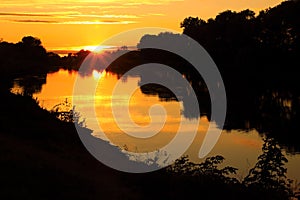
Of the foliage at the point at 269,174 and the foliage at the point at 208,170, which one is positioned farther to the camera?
the foliage at the point at 208,170

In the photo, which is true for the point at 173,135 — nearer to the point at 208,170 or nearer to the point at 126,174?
the point at 208,170

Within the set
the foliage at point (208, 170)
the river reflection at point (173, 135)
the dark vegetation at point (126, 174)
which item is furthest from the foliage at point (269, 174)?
the river reflection at point (173, 135)

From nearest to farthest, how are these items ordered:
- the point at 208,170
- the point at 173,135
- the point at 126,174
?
1. the point at 126,174
2. the point at 208,170
3. the point at 173,135

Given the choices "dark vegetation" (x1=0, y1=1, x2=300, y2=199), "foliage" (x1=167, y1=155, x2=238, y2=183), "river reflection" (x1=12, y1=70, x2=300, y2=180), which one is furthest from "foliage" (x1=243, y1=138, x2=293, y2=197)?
"river reflection" (x1=12, y1=70, x2=300, y2=180)

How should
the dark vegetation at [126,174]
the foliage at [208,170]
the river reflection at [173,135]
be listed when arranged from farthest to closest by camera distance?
1. the river reflection at [173,135]
2. the foliage at [208,170]
3. the dark vegetation at [126,174]

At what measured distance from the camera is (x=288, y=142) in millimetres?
26031

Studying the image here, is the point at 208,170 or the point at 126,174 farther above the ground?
the point at 208,170

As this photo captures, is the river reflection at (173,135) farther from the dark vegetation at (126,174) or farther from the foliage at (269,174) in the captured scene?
the foliage at (269,174)

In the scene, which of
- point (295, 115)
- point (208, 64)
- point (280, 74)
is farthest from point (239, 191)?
point (208, 64)

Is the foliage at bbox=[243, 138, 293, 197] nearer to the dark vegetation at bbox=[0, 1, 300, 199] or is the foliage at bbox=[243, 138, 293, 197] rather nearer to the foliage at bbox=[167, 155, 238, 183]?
the dark vegetation at bbox=[0, 1, 300, 199]

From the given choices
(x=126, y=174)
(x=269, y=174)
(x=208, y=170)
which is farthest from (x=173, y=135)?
(x=269, y=174)

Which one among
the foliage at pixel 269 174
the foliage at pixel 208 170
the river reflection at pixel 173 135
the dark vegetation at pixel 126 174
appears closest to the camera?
the dark vegetation at pixel 126 174

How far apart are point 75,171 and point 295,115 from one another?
2631 centimetres

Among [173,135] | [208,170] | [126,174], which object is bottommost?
[126,174]
